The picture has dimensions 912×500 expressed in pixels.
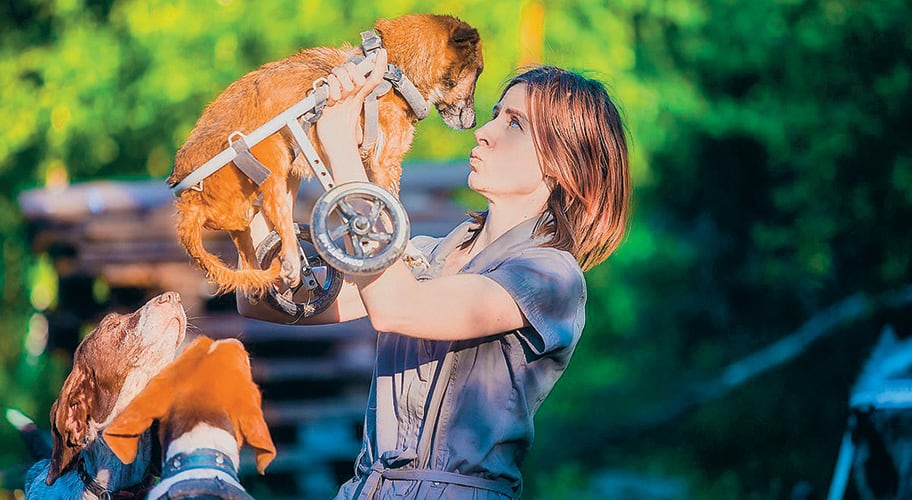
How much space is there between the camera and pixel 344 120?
7.54 feet

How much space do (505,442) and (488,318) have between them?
0.29 m

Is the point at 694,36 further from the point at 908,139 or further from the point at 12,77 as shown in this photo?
the point at 12,77

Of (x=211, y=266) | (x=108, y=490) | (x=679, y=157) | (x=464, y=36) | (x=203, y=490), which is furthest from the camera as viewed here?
(x=679, y=157)

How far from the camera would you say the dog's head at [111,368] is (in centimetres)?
275

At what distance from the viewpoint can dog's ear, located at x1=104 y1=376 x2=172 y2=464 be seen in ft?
7.34

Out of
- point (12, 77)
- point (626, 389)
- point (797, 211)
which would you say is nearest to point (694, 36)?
point (797, 211)

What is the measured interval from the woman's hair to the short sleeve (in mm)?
103

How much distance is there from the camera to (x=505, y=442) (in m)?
2.28

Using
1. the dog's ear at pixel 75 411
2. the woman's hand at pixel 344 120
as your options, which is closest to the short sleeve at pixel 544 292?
the woman's hand at pixel 344 120

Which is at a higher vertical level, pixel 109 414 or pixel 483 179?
pixel 483 179

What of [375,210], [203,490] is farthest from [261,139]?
[203,490]

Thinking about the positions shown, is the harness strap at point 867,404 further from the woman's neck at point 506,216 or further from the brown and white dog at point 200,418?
the brown and white dog at point 200,418

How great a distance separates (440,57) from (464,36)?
0.53 ft

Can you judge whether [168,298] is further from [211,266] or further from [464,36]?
[464,36]
